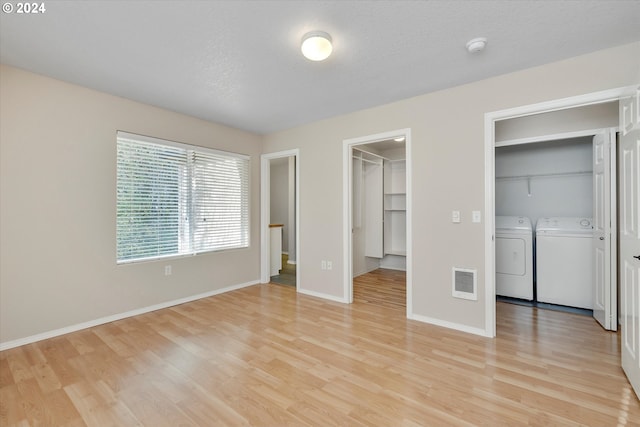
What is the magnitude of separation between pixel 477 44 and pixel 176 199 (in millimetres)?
3658

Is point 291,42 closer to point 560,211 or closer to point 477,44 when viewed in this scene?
point 477,44

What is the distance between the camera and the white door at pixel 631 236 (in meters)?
1.78

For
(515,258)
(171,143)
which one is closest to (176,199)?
(171,143)

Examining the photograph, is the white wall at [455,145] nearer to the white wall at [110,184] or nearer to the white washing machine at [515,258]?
the white wall at [110,184]

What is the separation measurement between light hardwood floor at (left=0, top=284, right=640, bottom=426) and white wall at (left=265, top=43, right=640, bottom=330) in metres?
0.42

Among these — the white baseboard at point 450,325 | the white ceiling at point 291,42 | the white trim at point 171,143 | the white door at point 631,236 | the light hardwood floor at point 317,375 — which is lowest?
the light hardwood floor at point 317,375

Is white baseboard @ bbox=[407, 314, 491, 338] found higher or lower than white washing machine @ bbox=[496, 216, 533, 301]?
lower

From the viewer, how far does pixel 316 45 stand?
2.07 metres

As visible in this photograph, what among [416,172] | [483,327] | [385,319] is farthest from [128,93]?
[483,327]

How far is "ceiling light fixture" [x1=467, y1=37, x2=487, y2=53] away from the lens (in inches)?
82.8

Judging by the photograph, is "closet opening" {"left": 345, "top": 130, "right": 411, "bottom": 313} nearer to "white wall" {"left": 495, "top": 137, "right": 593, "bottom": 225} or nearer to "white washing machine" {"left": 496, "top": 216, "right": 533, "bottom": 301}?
"white washing machine" {"left": 496, "top": 216, "right": 533, "bottom": 301}

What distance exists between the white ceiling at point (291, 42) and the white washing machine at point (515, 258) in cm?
215

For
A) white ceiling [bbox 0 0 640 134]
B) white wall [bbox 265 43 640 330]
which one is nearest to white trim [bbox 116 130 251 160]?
white ceiling [bbox 0 0 640 134]
